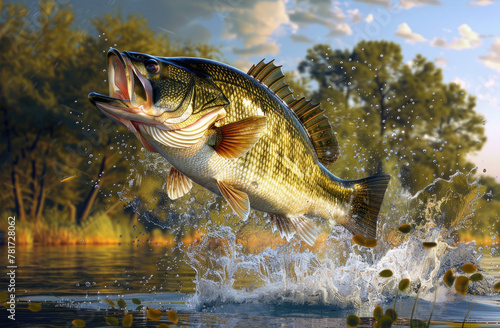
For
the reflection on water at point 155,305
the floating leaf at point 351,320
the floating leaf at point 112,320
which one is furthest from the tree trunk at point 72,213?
the floating leaf at point 351,320

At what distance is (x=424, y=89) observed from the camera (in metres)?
28.0

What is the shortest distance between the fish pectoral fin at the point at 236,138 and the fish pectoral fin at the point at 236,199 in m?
0.27

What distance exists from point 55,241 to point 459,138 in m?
20.3

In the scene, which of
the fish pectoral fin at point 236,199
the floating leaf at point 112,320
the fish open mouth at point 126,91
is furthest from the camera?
the floating leaf at point 112,320

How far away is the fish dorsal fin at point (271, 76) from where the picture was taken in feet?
14.6

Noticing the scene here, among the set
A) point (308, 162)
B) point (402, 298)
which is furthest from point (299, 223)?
point (402, 298)

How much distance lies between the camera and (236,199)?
156 inches

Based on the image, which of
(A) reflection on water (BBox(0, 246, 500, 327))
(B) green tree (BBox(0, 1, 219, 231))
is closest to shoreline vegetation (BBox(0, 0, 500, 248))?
(B) green tree (BBox(0, 1, 219, 231))

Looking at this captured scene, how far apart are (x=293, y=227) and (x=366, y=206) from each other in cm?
75

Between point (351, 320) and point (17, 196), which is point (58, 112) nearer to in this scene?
point (17, 196)

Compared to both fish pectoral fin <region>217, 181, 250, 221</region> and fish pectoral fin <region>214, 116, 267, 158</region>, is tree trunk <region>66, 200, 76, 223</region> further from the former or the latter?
fish pectoral fin <region>214, 116, 267, 158</region>

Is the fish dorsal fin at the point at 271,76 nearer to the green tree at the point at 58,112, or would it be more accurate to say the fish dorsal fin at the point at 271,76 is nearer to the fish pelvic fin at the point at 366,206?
the fish pelvic fin at the point at 366,206

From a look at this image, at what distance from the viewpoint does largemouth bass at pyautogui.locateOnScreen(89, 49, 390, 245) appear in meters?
3.63

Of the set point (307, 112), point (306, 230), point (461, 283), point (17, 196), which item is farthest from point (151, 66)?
point (17, 196)
